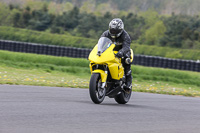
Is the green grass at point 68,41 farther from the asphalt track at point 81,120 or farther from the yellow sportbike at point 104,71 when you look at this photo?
the asphalt track at point 81,120

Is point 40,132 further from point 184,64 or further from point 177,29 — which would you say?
point 177,29

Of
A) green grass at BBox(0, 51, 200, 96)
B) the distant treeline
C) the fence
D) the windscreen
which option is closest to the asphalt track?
the windscreen

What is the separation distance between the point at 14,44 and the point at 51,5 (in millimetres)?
52757

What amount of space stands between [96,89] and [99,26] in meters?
49.1

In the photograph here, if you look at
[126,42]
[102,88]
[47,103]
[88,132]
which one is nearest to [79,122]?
[88,132]

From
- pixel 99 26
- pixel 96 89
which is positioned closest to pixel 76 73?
pixel 96 89

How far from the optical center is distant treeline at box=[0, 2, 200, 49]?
172ft

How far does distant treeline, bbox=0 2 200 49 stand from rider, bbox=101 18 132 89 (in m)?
41.5

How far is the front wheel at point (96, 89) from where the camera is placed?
7910 millimetres

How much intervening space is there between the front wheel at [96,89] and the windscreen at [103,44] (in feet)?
1.86

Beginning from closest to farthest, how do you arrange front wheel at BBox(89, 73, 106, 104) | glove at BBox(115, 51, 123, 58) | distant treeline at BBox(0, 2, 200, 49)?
1. front wheel at BBox(89, 73, 106, 104)
2. glove at BBox(115, 51, 123, 58)
3. distant treeline at BBox(0, 2, 200, 49)

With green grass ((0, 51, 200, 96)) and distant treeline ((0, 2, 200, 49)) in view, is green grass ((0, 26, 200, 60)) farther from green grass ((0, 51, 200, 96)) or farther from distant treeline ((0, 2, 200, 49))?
green grass ((0, 51, 200, 96))

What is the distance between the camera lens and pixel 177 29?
2160 inches

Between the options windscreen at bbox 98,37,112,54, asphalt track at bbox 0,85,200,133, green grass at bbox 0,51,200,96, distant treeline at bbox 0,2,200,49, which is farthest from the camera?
distant treeline at bbox 0,2,200,49
